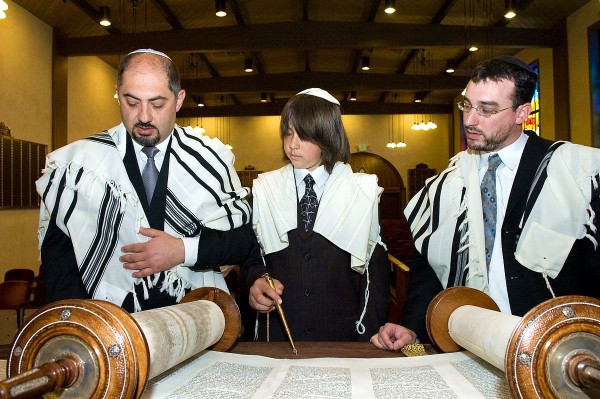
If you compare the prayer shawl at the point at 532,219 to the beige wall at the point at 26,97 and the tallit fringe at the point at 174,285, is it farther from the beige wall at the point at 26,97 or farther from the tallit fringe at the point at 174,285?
the beige wall at the point at 26,97

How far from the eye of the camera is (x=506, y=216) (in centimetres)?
163

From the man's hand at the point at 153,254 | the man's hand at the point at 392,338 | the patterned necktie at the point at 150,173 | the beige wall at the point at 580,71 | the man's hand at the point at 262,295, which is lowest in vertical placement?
the man's hand at the point at 392,338

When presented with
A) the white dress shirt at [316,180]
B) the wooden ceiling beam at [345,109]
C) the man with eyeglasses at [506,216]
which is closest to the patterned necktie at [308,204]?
the white dress shirt at [316,180]

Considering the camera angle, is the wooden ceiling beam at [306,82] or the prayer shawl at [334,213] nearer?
the prayer shawl at [334,213]

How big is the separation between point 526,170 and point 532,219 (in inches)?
7.1

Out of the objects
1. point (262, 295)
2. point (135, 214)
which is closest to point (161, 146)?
point (135, 214)

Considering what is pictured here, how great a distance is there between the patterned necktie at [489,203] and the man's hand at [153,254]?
95 cm

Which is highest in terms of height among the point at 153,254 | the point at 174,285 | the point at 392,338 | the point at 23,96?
the point at 23,96

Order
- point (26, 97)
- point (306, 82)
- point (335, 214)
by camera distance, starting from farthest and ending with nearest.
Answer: point (306, 82)
point (26, 97)
point (335, 214)

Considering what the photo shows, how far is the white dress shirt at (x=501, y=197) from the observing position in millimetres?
1651

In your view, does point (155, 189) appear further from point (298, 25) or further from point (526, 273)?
point (298, 25)

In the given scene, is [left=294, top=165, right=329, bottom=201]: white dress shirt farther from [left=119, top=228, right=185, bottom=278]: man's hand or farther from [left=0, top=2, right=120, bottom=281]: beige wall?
[left=0, top=2, right=120, bottom=281]: beige wall

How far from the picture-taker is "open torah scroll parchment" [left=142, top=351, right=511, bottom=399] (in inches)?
37.4

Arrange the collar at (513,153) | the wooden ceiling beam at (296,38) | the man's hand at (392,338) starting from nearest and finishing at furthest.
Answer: the man's hand at (392,338)
the collar at (513,153)
the wooden ceiling beam at (296,38)
